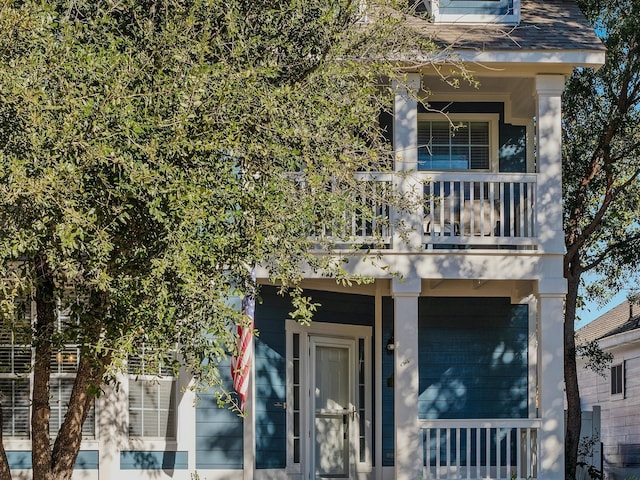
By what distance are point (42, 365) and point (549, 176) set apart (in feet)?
19.6

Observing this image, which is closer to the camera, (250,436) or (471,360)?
(250,436)

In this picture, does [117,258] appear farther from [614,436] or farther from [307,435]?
[614,436]

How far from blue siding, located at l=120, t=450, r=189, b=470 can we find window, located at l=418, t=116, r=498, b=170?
494cm

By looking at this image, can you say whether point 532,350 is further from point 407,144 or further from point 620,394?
point 620,394

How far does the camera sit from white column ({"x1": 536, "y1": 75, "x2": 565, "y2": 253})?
1262 cm

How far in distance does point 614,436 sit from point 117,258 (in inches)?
654

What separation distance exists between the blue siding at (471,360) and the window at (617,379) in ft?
28.4

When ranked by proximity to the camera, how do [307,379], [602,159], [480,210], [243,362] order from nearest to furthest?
[243,362], [480,210], [307,379], [602,159]

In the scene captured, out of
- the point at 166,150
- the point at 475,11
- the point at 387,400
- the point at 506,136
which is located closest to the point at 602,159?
Answer: the point at 506,136

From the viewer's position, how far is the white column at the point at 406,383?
479 inches

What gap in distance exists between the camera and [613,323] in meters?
24.0

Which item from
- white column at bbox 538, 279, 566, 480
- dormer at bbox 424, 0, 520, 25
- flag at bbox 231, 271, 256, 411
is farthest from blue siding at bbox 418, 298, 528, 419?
dormer at bbox 424, 0, 520, 25

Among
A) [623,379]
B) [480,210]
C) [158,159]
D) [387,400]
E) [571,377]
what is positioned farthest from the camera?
[623,379]

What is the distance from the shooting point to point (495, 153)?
1456 cm
